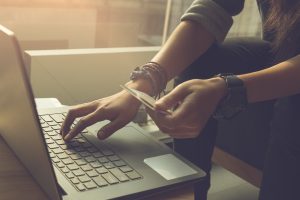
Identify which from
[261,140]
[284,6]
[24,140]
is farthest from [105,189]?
[261,140]

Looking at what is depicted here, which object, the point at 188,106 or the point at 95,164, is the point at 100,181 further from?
the point at 188,106

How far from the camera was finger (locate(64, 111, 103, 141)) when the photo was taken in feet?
2.32

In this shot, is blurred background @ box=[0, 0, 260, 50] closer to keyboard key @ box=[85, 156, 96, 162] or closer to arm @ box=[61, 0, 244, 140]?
arm @ box=[61, 0, 244, 140]

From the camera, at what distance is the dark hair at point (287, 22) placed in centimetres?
88

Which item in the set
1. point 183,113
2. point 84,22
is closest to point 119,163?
point 183,113

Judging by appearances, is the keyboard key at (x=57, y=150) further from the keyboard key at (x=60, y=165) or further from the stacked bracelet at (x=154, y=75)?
the stacked bracelet at (x=154, y=75)

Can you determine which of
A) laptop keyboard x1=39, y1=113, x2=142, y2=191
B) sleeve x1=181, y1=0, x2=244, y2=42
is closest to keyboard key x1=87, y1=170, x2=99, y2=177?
laptop keyboard x1=39, y1=113, x2=142, y2=191

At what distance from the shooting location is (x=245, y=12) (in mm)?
1669

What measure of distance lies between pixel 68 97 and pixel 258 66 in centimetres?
62

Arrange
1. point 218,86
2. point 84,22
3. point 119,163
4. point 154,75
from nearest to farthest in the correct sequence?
point 119,163, point 218,86, point 154,75, point 84,22

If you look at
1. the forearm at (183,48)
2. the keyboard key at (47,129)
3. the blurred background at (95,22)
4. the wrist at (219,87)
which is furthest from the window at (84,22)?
the wrist at (219,87)

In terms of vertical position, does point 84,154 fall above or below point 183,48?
below

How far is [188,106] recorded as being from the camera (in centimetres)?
70

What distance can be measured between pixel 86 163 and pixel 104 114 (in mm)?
133
